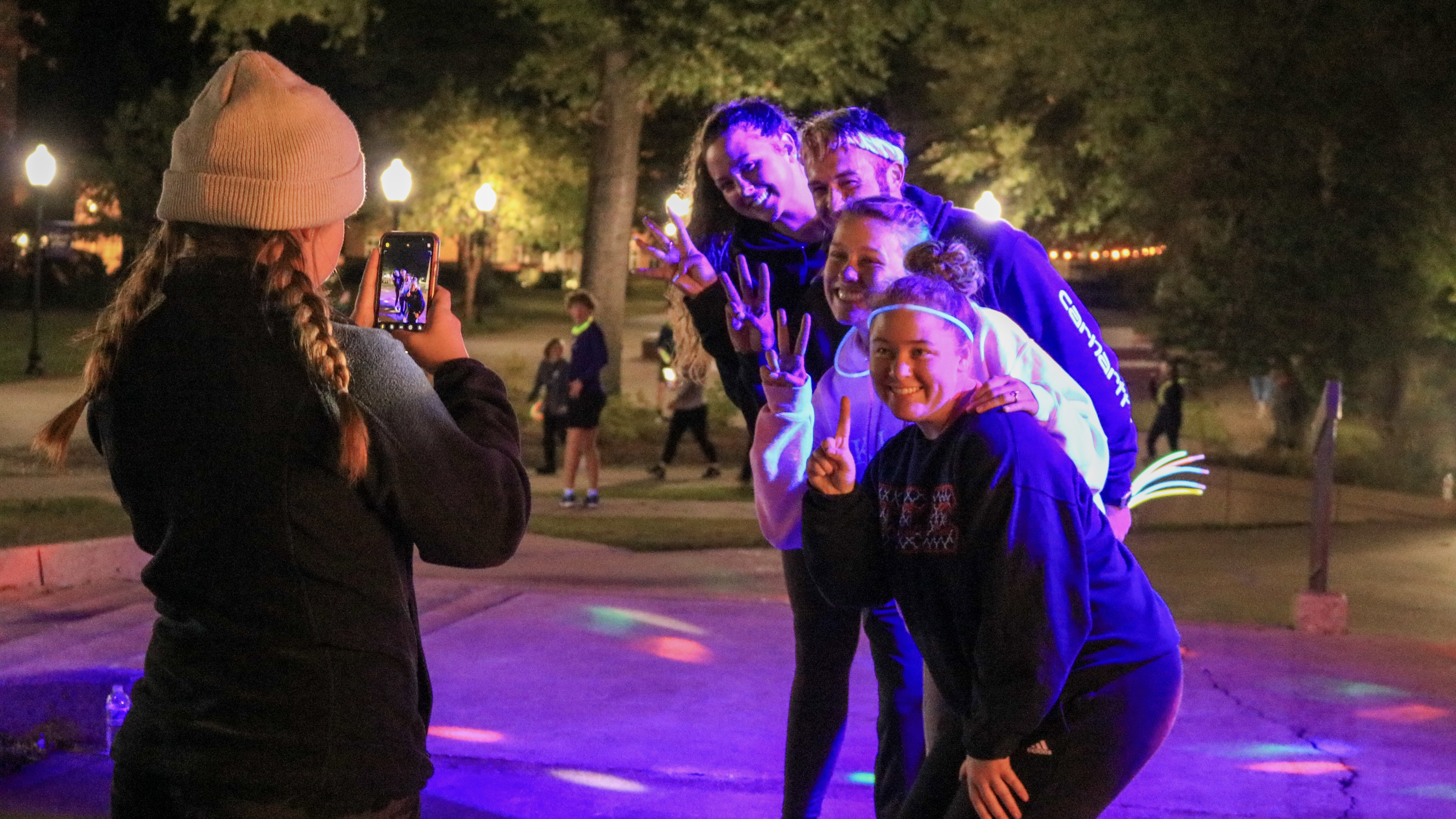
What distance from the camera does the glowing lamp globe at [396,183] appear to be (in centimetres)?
1420

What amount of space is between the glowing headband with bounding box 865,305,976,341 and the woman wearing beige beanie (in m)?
0.98

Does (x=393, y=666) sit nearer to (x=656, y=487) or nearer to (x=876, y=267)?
(x=876, y=267)

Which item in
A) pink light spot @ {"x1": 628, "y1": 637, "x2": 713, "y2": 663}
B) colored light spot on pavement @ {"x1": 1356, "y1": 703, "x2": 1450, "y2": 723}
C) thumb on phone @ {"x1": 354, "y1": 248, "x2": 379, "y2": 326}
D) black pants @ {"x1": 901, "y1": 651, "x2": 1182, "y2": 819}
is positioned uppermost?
thumb on phone @ {"x1": 354, "y1": 248, "x2": 379, "y2": 326}

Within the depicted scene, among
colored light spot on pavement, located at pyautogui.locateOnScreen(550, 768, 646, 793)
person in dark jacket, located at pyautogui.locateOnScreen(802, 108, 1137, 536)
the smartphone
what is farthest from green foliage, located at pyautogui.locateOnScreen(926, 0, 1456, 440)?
the smartphone

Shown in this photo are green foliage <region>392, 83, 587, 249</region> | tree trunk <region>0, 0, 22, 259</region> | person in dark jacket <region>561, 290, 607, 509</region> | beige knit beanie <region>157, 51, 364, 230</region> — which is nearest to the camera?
beige knit beanie <region>157, 51, 364, 230</region>

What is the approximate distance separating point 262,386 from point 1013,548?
4.24 ft

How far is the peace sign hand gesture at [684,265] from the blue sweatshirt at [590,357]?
30.6 ft

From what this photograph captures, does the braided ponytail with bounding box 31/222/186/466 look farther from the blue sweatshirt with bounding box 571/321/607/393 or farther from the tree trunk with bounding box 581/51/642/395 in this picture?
the tree trunk with bounding box 581/51/642/395

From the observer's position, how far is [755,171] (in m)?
3.81

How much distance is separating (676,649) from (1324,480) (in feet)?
10.9

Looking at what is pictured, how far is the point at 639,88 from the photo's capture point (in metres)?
18.8

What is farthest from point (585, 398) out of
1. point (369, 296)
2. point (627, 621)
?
point (369, 296)

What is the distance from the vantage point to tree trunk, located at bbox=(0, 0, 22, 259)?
40.5 ft

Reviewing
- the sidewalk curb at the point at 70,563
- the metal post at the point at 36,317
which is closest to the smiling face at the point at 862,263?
the sidewalk curb at the point at 70,563
